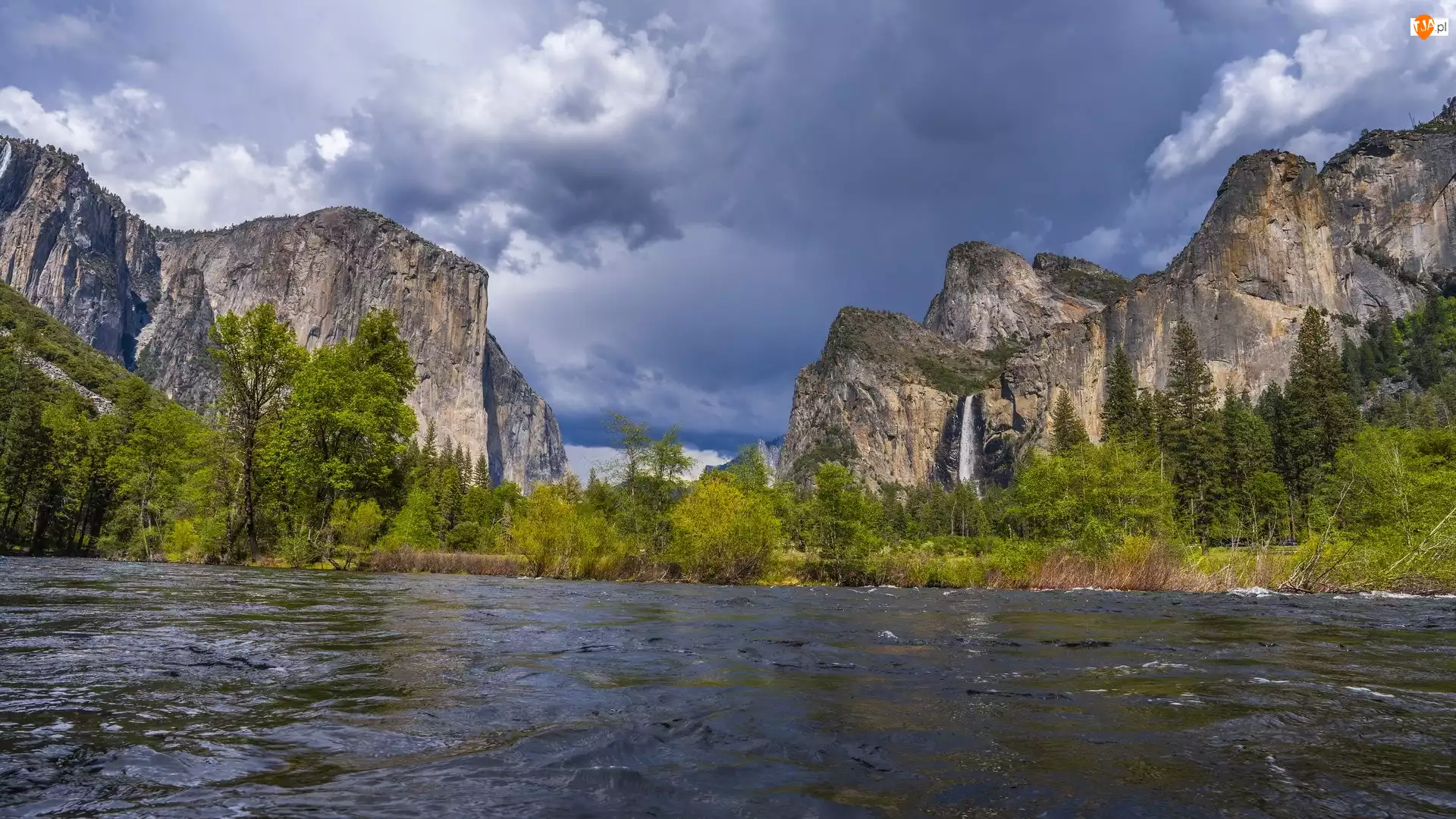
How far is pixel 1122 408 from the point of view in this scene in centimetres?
8712

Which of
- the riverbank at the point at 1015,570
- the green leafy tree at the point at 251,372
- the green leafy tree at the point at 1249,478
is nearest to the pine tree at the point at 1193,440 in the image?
the green leafy tree at the point at 1249,478

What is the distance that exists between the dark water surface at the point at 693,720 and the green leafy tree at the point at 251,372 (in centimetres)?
2212

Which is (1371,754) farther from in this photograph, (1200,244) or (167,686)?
(1200,244)

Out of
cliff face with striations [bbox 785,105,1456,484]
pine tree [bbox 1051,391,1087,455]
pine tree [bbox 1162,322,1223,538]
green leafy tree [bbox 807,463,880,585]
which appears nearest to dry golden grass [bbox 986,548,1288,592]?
green leafy tree [bbox 807,463,880,585]

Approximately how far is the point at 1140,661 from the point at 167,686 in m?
9.74

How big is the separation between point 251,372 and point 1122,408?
87451 mm

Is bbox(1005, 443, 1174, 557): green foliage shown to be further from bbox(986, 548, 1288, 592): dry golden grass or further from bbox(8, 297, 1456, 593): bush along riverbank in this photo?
bbox(986, 548, 1288, 592): dry golden grass

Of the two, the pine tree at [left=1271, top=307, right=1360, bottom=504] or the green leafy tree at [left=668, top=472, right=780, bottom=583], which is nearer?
the green leafy tree at [left=668, top=472, right=780, bottom=583]

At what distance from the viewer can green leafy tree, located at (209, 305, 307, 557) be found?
3078 centimetres

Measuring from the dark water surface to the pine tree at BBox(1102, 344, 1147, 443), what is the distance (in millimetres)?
74933

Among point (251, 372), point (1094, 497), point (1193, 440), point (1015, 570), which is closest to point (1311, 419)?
point (1193, 440)

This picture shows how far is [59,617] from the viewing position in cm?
996

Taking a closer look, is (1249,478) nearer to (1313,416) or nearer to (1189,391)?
(1313,416)

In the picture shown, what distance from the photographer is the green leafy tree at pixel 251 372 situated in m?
30.8
